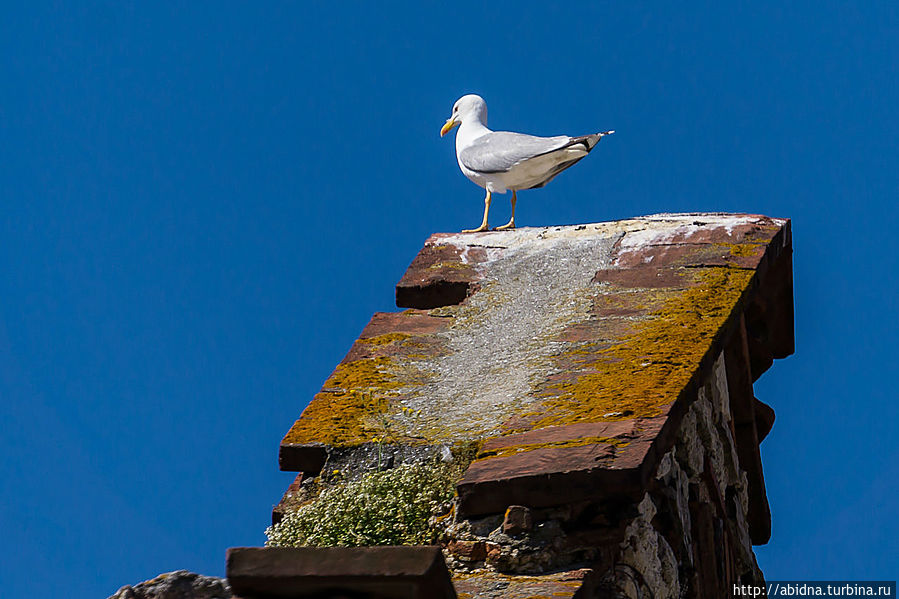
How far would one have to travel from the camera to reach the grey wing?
7539 mm

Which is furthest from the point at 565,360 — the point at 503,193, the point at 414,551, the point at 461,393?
the point at 503,193

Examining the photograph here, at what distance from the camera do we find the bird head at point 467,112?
343 inches

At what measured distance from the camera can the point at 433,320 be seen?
4793 mm

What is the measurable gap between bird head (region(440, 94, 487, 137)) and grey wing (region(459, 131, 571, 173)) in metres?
0.53

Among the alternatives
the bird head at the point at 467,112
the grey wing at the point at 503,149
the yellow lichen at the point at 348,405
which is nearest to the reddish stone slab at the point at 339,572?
the yellow lichen at the point at 348,405

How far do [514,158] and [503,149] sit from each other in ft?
0.44

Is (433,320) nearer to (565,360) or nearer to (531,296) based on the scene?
(531,296)

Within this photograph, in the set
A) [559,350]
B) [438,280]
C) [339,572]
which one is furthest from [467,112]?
[339,572]

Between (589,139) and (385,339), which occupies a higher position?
(589,139)

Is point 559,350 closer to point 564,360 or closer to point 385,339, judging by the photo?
point 564,360

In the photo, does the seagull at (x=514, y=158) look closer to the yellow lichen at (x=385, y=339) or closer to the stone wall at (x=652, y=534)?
the yellow lichen at (x=385, y=339)

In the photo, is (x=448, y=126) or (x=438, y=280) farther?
(x=448, y=126)

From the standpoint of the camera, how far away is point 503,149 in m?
7.78

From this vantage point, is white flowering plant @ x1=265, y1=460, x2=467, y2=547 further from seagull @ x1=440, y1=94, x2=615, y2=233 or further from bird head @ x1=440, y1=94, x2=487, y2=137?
bird head @ x1=440, y1=94, x2=487, y2=137
